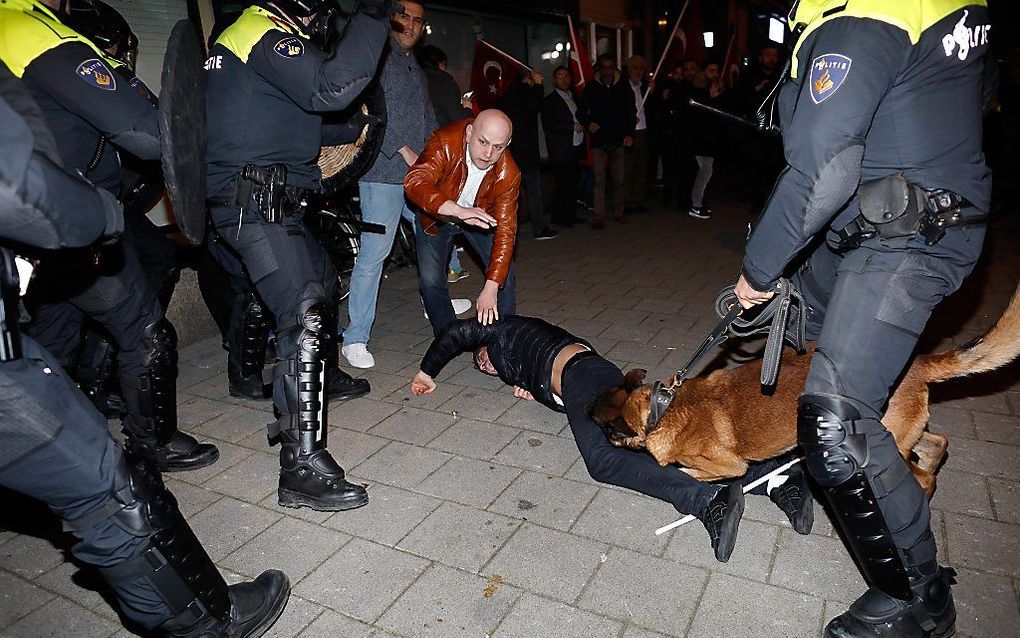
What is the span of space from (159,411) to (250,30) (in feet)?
6.40

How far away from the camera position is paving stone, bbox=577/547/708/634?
236 cm

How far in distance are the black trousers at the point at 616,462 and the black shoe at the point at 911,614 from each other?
0.72 meters

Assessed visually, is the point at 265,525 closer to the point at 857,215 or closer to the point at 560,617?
the point at 560,617

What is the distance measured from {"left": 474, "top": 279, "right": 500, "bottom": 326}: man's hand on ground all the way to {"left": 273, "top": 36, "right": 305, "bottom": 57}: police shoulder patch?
176 cm

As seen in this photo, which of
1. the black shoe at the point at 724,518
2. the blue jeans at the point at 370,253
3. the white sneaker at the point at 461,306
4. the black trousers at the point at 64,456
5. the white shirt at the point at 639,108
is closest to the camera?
the black trousers at the point at 64,456

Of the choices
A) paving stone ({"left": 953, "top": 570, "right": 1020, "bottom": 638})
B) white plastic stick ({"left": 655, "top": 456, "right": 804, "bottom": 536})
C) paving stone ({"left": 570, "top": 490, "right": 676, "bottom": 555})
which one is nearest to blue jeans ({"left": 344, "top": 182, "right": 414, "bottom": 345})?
paving stone ({"left": 570, "top": 490, "right": 676, "bottom": 555})

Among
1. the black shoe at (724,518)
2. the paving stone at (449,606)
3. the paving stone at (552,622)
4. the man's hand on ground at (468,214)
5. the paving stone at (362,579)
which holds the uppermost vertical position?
the man's hand on ground at (468,214)

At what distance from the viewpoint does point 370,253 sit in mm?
4793

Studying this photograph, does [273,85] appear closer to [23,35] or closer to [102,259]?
[23,35]

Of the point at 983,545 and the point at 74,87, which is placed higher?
the point at 74,87

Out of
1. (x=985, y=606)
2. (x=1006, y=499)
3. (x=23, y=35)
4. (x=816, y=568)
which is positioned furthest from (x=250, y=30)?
(x=1006, y=499)

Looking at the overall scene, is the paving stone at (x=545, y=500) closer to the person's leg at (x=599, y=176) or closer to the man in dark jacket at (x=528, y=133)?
the man in dark jacket at (x=528, y=133)

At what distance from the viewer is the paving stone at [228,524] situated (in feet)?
9.51

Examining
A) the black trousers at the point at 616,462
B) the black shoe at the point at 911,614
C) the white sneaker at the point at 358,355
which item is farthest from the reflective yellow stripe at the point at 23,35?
the black shoe at the point at 911,614
